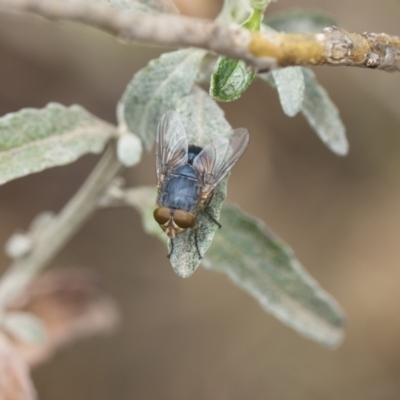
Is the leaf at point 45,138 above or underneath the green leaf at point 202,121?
underneath

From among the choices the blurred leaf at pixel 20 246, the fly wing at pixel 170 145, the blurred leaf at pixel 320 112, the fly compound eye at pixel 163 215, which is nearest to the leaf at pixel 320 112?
the blurred leaf at pixel 320 112

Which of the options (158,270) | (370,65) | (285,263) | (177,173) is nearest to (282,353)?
(158,270)

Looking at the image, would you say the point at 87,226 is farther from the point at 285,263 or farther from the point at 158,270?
the point at 285,263

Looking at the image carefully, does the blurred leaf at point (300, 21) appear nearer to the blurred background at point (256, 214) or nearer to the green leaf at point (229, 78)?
the green leaf at point (229, 78)

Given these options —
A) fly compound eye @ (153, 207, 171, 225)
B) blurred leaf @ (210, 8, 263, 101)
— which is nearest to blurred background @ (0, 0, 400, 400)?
fly compound eye @ (153, 207, 171, 225)

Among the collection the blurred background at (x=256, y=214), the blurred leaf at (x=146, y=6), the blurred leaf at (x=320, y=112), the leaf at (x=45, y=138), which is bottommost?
the blurred background at (x=256, y=214)

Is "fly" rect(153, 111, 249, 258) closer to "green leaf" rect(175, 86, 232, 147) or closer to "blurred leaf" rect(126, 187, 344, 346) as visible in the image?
"green leaf" rect(175, 86, 232, 147)
